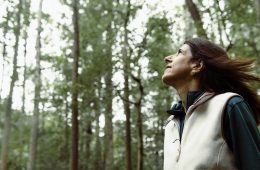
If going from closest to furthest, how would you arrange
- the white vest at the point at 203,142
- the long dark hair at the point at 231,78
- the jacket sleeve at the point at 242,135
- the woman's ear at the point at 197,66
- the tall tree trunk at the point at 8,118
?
1. the jacket sleeve at the point at 242,135
2. the white vest at the point at 203,142
3. the long dark hair at the point at 231,78
4. the woman's ear at the point at 197,66
5. the tall tree trunk at the point at 8,118

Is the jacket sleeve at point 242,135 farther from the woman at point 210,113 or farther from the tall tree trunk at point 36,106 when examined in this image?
the tall tree trunk at point 36,106

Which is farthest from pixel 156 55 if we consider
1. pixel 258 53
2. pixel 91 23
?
pixel 91 23

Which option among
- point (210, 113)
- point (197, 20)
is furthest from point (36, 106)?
→ point (210, 113)

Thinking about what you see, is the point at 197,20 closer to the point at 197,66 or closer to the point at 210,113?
the point at 197,66

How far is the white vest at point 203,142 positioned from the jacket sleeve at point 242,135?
0.12 feet

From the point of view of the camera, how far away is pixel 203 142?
174cm

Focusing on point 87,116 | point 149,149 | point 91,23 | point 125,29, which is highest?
point 91,23

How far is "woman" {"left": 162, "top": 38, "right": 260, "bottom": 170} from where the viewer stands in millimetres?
1632

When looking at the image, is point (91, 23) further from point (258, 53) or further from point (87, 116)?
point (258, 53)

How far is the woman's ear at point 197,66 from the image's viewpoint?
212cm

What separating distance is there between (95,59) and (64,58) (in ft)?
18.2

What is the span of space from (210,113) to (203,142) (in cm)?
14

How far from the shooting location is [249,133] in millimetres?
1609

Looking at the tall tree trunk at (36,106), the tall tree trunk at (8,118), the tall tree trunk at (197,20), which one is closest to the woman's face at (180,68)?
the tall tree trunk at (197,20)
